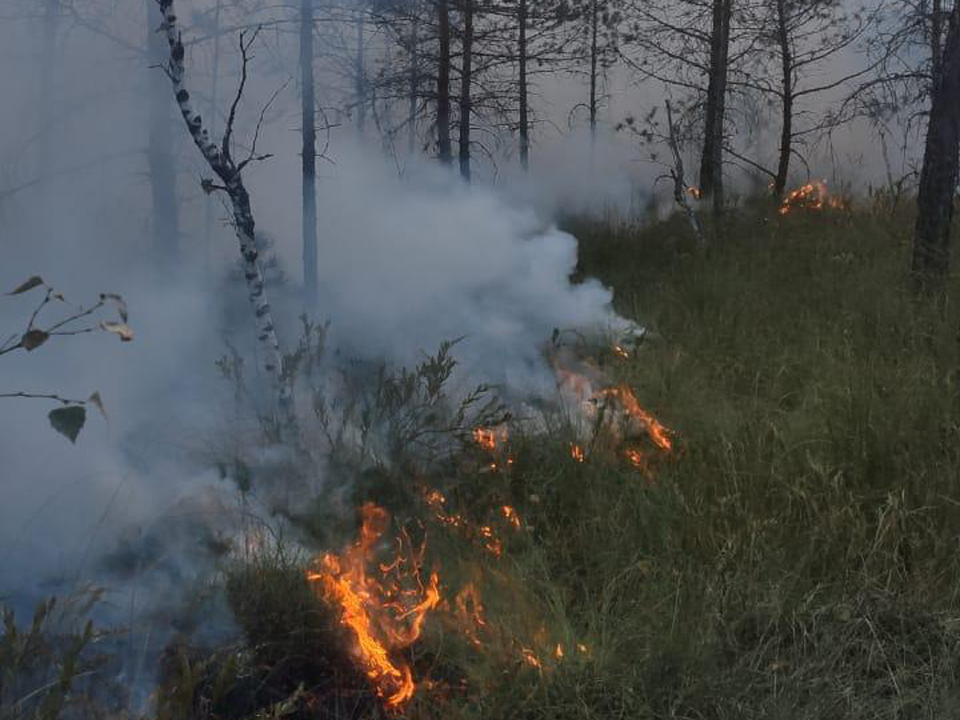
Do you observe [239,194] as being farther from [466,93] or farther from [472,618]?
[466,93]

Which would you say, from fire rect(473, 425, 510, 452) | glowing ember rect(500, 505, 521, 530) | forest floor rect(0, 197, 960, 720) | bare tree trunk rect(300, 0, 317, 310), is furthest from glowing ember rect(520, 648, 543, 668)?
bare tree trunk rect(300, 0, 317, 310)

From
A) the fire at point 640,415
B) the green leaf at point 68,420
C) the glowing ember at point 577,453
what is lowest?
the glowing ember at point 577,453

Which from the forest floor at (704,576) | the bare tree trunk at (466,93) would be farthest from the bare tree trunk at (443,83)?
the forest floor at (704,576)

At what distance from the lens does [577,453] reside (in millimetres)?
4656

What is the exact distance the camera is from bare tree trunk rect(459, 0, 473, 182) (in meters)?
12.4

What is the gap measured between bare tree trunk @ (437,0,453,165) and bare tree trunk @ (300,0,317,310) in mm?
2309

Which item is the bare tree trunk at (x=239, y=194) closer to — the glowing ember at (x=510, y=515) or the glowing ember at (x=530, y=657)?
the glowing ember at (x=510, y=515)

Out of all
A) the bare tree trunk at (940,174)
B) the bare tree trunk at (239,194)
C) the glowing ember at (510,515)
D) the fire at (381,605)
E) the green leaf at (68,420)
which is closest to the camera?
the green leaf at (68,420)

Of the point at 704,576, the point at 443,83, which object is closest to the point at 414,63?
the point at 443,83

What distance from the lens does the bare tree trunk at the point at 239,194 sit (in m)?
5.16

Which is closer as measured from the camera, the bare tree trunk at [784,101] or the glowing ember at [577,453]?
the glowing ember at [577,453]

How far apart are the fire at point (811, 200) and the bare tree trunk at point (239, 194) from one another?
26.6 feet

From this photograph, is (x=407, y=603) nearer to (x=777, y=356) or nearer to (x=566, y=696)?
(x=566, y=696)

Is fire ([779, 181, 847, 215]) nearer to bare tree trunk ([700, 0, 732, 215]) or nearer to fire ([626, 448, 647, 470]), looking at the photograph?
bare tree trunk ([700, 0, 732, 215])
